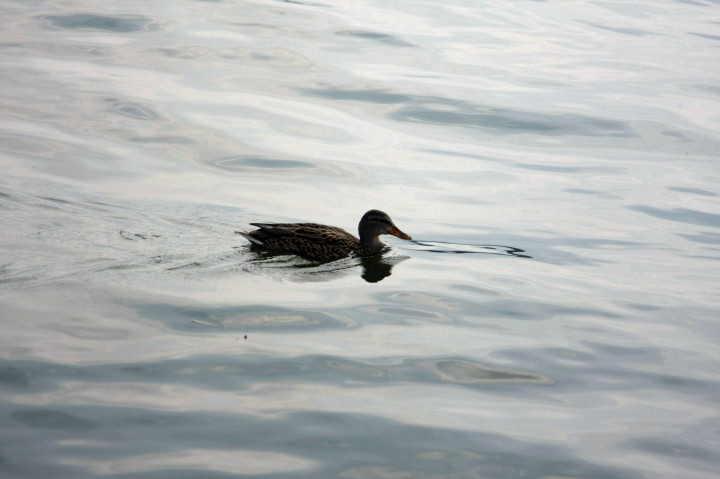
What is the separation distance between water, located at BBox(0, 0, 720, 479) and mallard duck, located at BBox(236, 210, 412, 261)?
0.20 meters

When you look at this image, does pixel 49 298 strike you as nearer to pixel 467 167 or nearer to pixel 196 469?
pixel 196 469

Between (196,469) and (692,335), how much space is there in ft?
15.7

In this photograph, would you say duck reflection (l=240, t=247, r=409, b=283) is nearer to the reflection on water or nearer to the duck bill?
the duck bill

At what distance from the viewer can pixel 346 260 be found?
35.0ft

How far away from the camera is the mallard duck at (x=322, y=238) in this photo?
1026 centimetres

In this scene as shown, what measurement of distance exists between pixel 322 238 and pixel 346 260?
42 cm

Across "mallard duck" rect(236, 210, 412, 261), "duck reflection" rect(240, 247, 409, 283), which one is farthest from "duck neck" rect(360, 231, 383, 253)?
"duck reflection" rect(240, 247, 409, 283)

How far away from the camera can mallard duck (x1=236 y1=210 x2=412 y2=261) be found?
404 inches

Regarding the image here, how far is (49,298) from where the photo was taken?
Answer: 8117mm

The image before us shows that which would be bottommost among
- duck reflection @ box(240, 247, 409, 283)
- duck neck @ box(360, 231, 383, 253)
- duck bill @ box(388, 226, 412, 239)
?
duck reflection @ box(240, 247, 409, 283)

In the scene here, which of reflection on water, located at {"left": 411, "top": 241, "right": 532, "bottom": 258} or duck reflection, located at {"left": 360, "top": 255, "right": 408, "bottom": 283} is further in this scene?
reflection on water, located at {"left": 411, "top": 241, "right": 532, "bottom": 258}

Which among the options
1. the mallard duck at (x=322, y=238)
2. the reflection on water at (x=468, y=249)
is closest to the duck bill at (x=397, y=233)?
the mallard duck at (x=322, y=238)

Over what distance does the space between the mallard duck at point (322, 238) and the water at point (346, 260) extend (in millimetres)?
197

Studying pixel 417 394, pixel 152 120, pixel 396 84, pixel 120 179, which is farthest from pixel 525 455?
pixel 396 84
